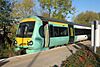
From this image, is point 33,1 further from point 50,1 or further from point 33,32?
point 33,32

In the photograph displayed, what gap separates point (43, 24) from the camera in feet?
71.6

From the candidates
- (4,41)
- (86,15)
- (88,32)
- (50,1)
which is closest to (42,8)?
(50,1)

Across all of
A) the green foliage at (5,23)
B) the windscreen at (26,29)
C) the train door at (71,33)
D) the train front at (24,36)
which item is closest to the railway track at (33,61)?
the train front at (24,36)

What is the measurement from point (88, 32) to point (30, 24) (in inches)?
949

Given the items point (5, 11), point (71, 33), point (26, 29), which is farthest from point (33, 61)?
point (71, 33)

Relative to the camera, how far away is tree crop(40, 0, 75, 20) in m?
43.7

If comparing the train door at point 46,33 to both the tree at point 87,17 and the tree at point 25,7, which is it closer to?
the tree at point 25,7

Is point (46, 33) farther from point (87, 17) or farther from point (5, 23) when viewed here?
point (87, 17)

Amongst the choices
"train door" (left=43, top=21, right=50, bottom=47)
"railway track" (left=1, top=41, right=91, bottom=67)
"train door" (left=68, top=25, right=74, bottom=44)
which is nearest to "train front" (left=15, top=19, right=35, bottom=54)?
"train door" (left=43, top=21, right=50, bottom=47)

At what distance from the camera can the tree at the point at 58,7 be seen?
43719 mm

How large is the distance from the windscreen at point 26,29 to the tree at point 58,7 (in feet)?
73.4

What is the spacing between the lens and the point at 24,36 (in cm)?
2081

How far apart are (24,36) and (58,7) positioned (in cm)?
2446

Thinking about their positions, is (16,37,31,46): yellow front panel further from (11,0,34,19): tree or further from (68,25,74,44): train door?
(11,0,34,19): tree
